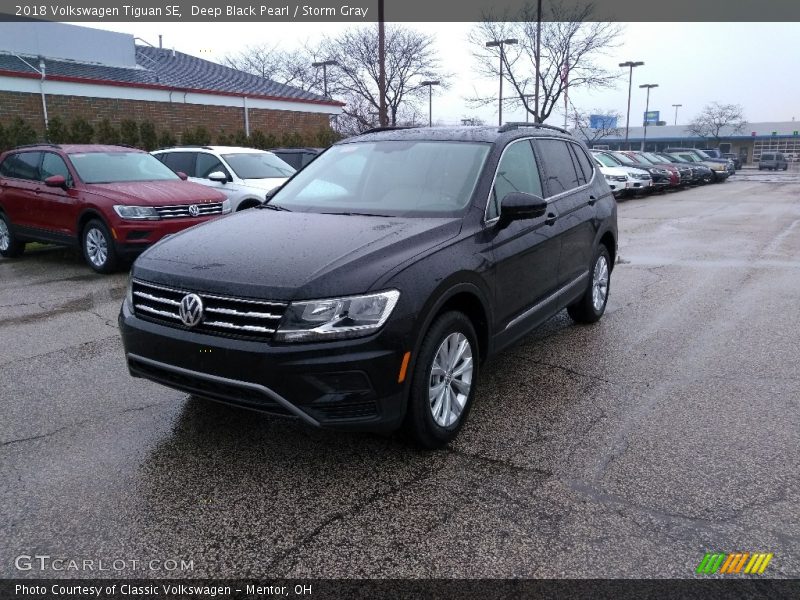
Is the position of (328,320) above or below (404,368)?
above

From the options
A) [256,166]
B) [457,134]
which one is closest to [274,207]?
[457,134]

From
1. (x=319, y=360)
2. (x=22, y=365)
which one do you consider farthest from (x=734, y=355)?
(x=22, y=365)

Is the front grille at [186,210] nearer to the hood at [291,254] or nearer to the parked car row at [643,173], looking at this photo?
the hood at [291,254]

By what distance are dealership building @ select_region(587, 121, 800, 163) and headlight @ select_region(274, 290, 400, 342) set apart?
96.5 metres

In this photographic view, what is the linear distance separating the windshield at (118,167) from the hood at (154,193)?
27 centimetres

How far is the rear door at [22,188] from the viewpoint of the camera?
9930mm

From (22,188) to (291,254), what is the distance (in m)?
8.54

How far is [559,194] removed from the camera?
5.34 meters

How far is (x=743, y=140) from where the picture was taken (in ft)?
312

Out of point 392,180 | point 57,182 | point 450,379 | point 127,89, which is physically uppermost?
point 127,89

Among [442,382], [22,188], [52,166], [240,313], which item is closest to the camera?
[240,313]

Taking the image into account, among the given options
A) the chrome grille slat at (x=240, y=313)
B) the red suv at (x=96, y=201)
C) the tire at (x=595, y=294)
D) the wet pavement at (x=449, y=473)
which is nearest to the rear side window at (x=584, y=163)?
the tire at (x=595, y=294)

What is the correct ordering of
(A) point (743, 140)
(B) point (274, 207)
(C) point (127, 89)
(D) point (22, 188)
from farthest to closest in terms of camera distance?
(A) point (743, 140)
(C) point (127, 89)
(D) point (22, 188)
(B) point (274, 207)

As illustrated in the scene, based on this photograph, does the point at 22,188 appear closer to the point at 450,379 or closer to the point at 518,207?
the point at 518,207
